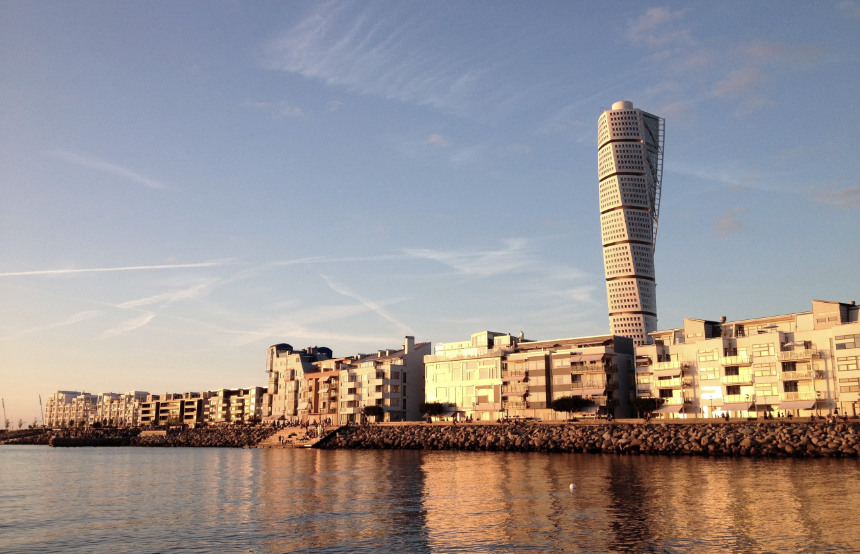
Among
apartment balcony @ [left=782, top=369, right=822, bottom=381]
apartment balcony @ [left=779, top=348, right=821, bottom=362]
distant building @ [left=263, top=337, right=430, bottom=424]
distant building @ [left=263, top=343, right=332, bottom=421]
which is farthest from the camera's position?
distant building @ [left=263, top=343, right=332, bottom=421]

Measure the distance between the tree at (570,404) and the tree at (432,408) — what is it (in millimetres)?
23955

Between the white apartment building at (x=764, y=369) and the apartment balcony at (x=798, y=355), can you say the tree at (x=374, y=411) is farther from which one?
the apartment balcony at (x=798, y=355)

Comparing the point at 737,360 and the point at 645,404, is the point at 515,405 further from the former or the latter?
the point at 737,360

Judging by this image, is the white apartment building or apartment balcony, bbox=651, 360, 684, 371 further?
apartment balcony, bbox=651, 360, 684, 371

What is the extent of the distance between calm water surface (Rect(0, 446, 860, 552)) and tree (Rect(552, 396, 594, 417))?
43.5 meters

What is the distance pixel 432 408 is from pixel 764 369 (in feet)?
176

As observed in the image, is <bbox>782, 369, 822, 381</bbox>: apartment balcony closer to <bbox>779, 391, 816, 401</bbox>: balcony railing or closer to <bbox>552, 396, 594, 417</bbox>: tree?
<bbox>779, 391, 816, 401</bbox>: balcony railing

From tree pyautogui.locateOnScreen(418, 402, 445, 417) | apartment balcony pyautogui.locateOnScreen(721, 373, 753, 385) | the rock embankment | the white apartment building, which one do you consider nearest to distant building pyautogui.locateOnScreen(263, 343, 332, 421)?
the rock embankment

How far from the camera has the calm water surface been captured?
A: 28.9 metres

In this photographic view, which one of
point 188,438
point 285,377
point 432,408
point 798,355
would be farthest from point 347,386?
point 798,355

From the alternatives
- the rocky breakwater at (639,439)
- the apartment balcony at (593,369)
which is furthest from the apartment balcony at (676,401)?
the rocky breakwater at (639,439)

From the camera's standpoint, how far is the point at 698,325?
11212 cm

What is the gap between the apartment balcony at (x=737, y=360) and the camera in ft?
307

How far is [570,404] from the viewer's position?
350 feet
